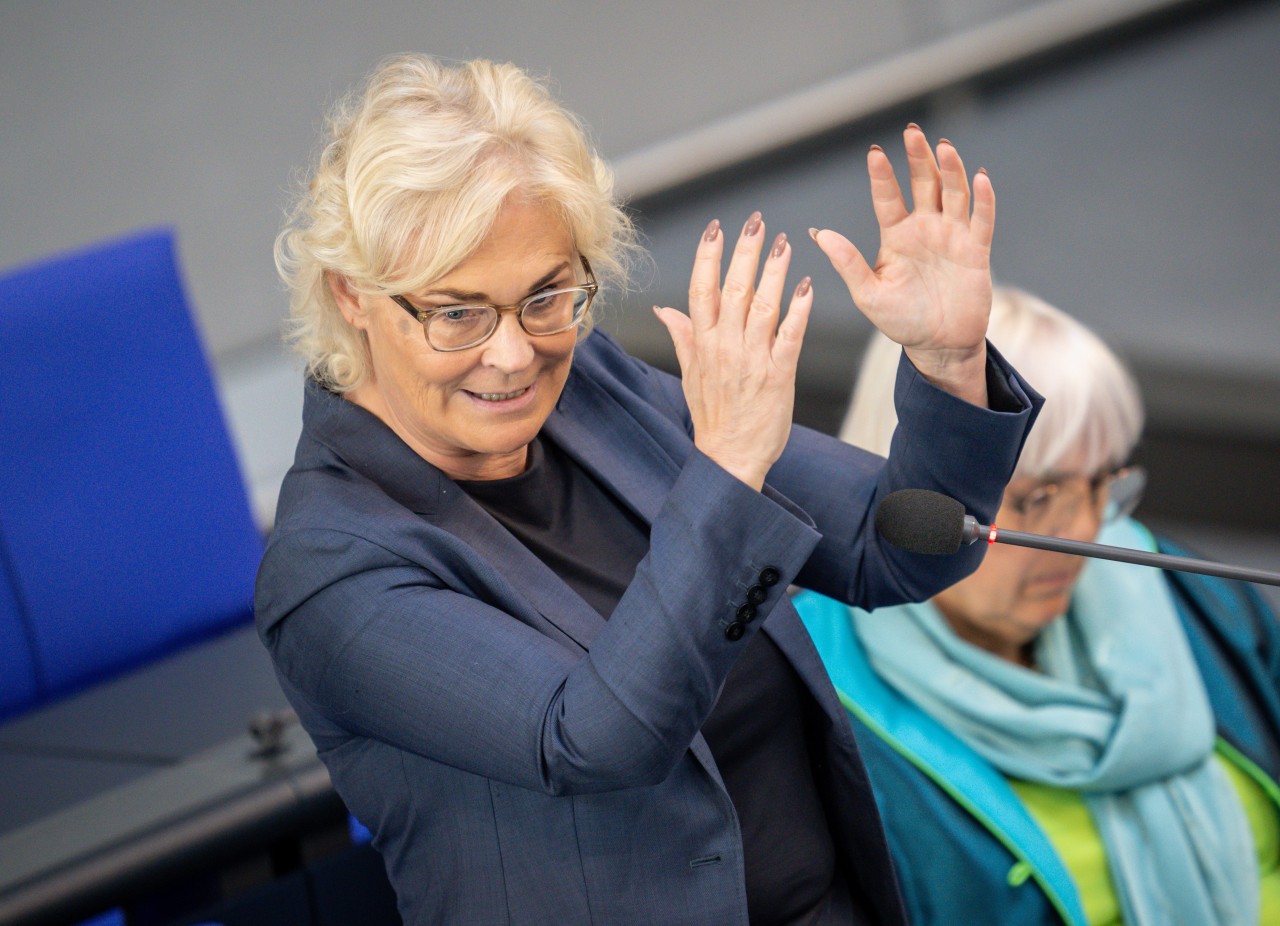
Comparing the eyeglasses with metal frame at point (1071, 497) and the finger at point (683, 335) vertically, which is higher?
the finger at point (683, 335)

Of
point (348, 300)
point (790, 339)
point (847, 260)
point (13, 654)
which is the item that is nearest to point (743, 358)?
point (790, 339)

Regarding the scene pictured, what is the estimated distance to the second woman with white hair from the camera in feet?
5.36

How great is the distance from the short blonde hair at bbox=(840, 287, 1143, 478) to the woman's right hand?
Answer: 0.76 m

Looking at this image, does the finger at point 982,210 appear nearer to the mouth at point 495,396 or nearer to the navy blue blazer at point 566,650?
the navy blue blazer at point 566,650

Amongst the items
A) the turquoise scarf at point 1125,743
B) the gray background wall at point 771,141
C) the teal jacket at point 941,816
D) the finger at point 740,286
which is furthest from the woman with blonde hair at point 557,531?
the gray background wall at point 771,141

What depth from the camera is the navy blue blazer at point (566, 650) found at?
992mm

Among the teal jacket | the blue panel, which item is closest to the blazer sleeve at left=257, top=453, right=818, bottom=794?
the teal jacket

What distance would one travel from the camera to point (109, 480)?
2.42 metres

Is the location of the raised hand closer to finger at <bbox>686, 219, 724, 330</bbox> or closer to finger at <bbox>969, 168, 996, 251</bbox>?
finger at <bbox>969, 168, 996, 251</bbox>

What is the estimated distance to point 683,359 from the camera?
3.42ft

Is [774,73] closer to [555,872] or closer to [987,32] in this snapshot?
[987,32]

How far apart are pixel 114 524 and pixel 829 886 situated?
1.59 metres

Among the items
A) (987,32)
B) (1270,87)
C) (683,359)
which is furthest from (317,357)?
(1270,87)

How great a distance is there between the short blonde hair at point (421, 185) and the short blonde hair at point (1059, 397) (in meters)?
0.61
